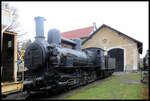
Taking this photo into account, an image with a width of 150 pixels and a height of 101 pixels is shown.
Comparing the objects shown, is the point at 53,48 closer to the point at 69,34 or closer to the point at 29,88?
the point at 29,88

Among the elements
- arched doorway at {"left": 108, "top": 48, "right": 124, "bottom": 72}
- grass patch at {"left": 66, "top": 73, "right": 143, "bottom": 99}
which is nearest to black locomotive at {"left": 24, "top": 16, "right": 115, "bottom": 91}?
grass patch at {"left": 66, "top": 73, "right": 143, "bottom": 99}

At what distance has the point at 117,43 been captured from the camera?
2323 cm

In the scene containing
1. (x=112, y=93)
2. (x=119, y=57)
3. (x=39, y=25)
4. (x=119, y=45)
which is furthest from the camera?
(x=119, y=57)

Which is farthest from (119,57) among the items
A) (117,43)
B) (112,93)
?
(112,93)

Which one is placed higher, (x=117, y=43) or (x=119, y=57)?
(x=117, y=43)

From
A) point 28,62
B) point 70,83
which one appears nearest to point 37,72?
point 28,62

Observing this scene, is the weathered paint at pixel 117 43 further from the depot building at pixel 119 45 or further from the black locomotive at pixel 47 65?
the black locomotive at pixel 47 65

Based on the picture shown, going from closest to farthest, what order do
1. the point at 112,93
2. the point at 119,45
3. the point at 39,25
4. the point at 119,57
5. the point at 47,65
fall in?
1. the point at 47,65
2. the point at 112,93
3. the point at 39,25
4. the point at 119,45
5. the point at 119,57

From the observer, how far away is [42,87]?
6844 millimetres

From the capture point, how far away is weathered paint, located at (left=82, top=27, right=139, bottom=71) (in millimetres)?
21719

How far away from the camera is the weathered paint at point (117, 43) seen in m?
21.7

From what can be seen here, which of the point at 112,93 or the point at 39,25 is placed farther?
the point at 39,25

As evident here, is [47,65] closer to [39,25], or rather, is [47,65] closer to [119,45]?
[39,25]

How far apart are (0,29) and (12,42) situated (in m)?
1.67
